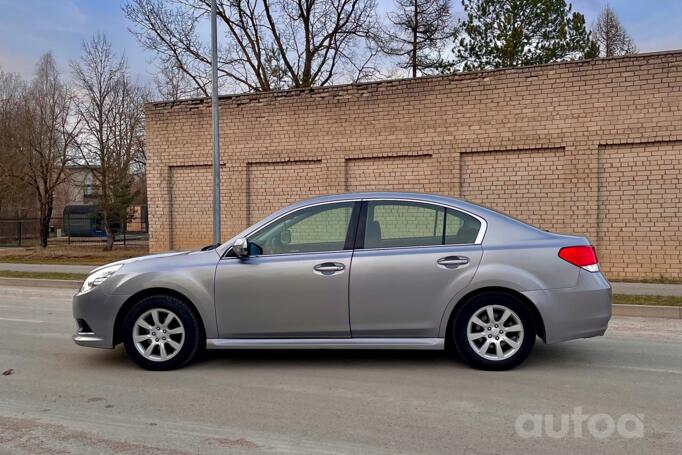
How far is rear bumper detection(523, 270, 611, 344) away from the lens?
543 centimetres

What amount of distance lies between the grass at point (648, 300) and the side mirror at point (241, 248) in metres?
6.72

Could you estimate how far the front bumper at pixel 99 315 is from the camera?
5.69 meters

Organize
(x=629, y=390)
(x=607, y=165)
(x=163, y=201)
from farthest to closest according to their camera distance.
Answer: (x=163, y=201) → (x=607, y=165) → (x=629, y=390)

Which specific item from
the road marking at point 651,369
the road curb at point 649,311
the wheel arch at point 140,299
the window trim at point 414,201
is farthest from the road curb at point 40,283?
the road marking at point 651,369

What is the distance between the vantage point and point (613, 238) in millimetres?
13336

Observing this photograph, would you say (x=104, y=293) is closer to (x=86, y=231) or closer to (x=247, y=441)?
Answer: (x=247, y=441)

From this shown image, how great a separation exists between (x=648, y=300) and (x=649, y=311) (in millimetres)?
701

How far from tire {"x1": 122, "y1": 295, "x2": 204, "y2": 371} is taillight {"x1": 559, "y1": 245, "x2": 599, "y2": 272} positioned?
344 cm

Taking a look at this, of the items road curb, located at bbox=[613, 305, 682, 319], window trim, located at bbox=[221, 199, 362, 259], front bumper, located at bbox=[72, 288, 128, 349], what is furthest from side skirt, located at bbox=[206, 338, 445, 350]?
road curb, located at bbox=[613, 305, 682, 319]

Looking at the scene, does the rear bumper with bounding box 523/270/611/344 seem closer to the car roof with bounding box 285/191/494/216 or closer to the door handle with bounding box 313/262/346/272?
the car roof with bounding box 285/191/494/216

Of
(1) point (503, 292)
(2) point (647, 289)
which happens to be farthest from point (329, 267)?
(2) point (647, 289)

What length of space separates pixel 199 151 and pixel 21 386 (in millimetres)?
12508

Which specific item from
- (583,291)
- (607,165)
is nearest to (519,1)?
(607,165)

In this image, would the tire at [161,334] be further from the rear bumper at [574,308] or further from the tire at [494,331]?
the rear bumper at [574,308]
